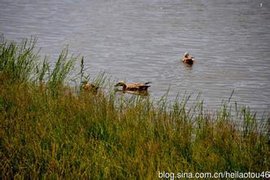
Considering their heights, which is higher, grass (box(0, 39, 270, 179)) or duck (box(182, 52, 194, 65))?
duck (box(182, 52, 194, 65))

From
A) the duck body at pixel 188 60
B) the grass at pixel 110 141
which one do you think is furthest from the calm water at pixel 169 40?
the grass at pixel 110 141

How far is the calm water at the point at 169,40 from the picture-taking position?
12.4 meters

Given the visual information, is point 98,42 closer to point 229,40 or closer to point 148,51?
point 148,51

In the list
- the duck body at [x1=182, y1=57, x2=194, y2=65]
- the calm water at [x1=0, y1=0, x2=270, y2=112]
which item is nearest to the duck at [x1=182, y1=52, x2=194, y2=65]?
the duck body at [x1=182, y1=57, x2=194, y2=65]

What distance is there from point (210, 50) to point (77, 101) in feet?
34.7

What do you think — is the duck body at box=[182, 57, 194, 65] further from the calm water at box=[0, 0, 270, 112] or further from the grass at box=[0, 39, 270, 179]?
the grass at box=[0, 39, 270, 179]

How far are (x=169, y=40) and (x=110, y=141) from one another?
536 inches

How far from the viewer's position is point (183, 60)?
1503 cm

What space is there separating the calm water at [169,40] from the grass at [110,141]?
11.3 ft

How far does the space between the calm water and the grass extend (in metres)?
3.44

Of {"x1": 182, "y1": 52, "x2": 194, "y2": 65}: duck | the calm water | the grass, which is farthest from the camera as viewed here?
{"x1": 182, "y1": 52, "x2": 194, "y2": 65}: duck

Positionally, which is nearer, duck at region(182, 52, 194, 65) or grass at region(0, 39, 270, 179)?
grass at region(0, 39, 270, 179)

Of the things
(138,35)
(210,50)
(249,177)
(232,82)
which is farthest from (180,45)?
(249,177)

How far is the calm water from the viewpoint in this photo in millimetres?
12375
